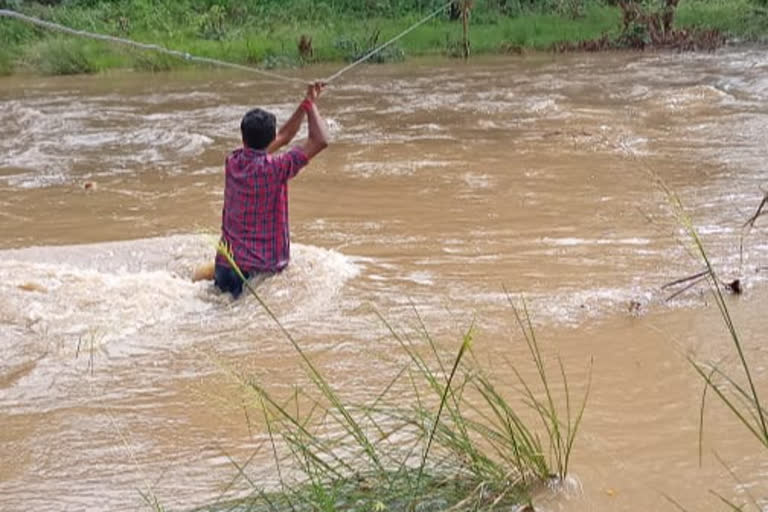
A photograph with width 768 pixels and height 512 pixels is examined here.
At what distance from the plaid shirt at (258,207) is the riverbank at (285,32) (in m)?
15.5

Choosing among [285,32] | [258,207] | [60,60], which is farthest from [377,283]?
[285,32]

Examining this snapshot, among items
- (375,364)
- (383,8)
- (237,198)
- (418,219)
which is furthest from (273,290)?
(383,8)

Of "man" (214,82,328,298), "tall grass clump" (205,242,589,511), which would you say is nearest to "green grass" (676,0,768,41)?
"man" (214,82,328,298)

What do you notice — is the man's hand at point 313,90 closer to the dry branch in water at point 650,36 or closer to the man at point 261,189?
the man at point 261,189

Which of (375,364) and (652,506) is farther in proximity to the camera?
(375,364)

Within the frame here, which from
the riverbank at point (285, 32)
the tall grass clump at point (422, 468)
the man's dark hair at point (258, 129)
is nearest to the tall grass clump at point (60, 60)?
the riverbank at point (285, 32)

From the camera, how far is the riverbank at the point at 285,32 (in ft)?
69.0

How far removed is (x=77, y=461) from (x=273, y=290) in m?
2.17

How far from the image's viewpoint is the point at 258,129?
219 inches

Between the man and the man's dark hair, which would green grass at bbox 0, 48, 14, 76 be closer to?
the man

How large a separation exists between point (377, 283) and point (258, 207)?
32.6 inches

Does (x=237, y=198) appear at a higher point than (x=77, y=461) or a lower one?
higher

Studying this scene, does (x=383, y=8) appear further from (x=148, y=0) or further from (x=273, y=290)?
(x=273, y=290)

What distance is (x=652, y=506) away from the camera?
10.3 feet
